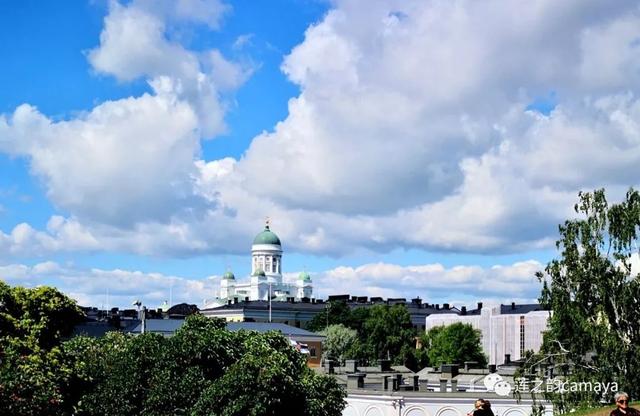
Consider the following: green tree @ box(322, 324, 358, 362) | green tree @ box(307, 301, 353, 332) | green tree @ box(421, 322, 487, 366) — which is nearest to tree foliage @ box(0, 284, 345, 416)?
green tree @ box(421, 322, 487, 366)

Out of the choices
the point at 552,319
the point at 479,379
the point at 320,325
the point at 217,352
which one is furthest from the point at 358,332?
the point at 217,352

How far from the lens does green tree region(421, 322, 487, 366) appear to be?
128125 mm

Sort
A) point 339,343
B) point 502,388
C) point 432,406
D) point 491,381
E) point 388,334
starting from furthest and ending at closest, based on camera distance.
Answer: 1. point 388,334
2. point 339,343
3. point 491,381
4. point 432,406
5. point 502,388

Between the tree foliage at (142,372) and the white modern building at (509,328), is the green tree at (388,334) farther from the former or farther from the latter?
the tree foliage at (142,372)

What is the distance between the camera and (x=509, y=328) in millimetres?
159750

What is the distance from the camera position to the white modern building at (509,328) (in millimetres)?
153000

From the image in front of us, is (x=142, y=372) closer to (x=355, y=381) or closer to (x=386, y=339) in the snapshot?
(x=355, y=381)

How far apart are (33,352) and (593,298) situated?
27.2 m

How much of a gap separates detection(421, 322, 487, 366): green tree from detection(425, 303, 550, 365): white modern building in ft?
50.6

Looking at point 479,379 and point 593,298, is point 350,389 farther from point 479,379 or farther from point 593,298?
point 593,298

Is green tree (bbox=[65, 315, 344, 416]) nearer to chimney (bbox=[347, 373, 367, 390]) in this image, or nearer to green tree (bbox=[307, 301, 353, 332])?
chimney (bbox=[347, 373, 367, 390])

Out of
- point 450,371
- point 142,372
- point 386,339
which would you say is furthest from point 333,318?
point 142,372

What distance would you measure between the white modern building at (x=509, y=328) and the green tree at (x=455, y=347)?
15.4 m

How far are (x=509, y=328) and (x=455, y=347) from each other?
109 feet
